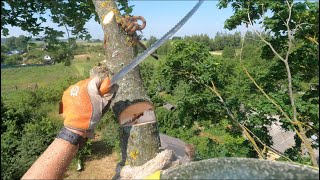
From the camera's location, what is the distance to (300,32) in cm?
526

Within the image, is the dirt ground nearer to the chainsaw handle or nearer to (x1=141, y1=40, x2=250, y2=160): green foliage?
(x1=141, y1=40, x2=250, y2=160): green foliage

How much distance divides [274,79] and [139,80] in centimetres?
470

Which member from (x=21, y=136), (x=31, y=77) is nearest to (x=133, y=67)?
(x=21, y=136)

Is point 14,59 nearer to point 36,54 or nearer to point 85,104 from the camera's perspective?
point 36,54

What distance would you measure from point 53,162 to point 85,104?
0.37 metres

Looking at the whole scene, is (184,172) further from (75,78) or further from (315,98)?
(75,78)

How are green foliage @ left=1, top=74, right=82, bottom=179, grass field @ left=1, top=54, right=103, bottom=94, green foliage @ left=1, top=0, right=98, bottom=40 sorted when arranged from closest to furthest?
green foliage @ left=1, top=0, right=98, bottom=40 < green foliage @ left=1, top=74, right=82, bottom=179 < grass field @ left=1, top=54, right=103, bottom=94

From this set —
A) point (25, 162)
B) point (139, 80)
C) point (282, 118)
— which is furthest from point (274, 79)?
point (25, 162)

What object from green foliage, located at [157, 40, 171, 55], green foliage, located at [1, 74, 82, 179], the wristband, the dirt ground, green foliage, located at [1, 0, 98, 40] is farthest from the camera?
the dirt ground

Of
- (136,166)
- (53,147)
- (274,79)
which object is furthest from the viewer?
(274,79)

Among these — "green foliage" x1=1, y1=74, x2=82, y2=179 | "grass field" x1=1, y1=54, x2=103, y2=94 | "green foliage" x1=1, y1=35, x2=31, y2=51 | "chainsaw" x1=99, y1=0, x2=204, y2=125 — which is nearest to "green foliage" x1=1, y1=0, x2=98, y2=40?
"green foliage" x1=1, y1=35, x2=31, y2=51

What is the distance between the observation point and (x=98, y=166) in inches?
600

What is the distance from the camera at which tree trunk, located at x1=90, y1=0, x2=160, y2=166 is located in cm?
224

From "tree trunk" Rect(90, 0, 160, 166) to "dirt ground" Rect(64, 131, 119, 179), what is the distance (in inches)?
471
